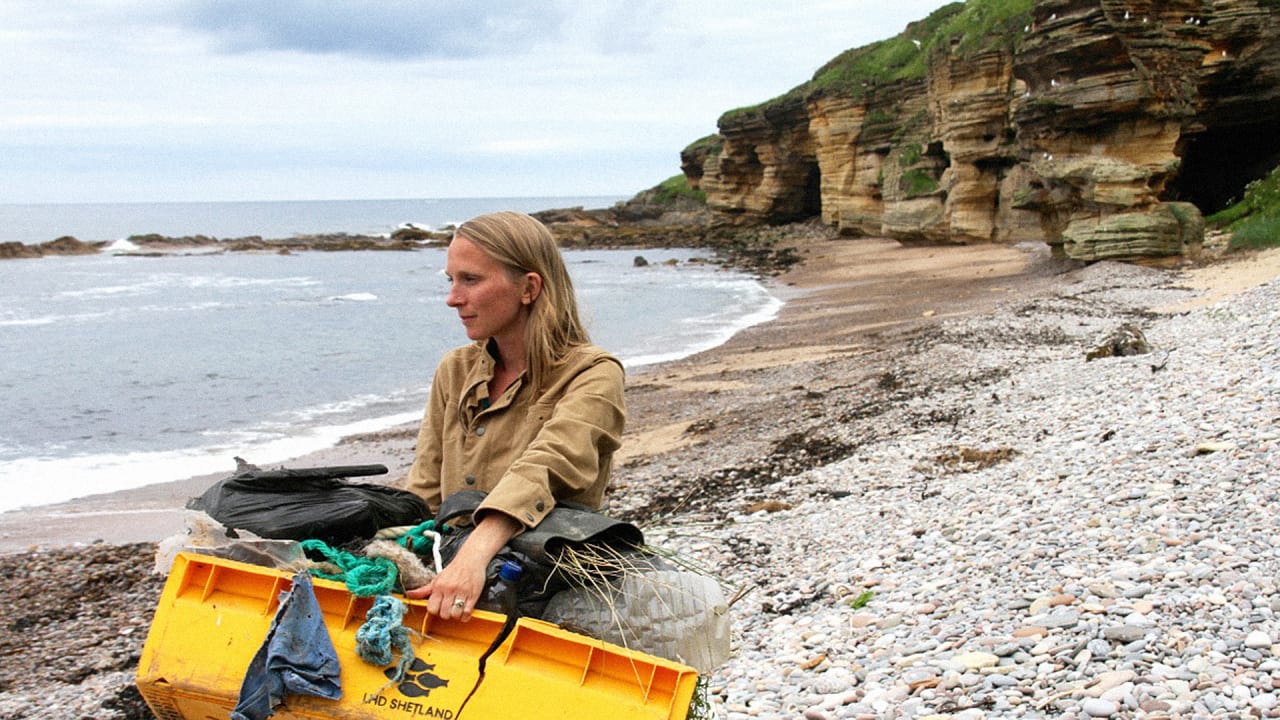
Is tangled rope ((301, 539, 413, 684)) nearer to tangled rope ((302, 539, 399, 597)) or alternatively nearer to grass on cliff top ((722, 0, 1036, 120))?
tangled rope ((302, 539, 399, 597))

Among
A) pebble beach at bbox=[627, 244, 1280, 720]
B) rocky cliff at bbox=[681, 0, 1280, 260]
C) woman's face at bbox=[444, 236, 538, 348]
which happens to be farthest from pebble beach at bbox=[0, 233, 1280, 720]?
rocky cliff at bbox=[681, 0, 1280, 260]

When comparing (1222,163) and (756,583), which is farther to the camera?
(1222,163)

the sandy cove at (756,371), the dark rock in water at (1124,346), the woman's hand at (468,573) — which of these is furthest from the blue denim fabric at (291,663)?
the dark rock in water at (1124,346)

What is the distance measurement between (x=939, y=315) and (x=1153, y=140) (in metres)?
6.73

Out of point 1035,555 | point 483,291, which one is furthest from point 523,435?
point 1035,555

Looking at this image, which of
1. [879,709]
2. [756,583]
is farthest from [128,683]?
[879,709]

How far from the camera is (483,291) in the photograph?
3139 mm

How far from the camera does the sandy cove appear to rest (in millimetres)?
11203

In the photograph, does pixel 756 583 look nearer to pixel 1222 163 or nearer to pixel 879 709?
pixel 879 709

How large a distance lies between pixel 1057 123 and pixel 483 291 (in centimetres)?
2323

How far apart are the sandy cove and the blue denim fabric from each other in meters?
6.84

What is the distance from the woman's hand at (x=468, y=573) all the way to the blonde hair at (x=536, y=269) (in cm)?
58

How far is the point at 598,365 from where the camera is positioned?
311 centimetres

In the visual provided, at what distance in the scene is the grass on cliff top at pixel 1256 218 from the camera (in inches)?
841
